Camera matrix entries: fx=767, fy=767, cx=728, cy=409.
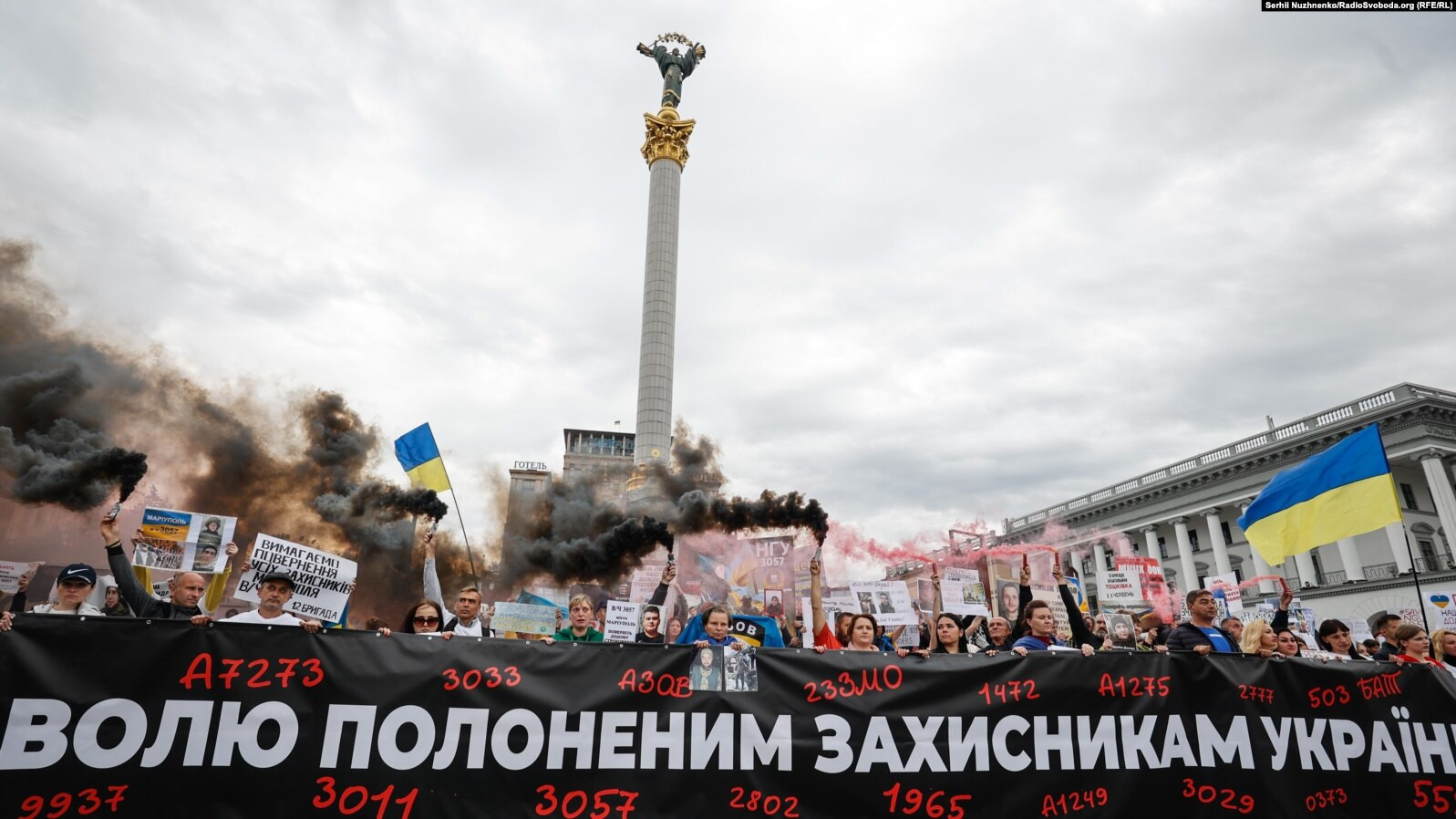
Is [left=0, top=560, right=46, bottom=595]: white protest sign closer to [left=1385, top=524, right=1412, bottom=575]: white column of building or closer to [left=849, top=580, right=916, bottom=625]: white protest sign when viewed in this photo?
[left=849, top=580, right=916, bottom=625]: white protest sign

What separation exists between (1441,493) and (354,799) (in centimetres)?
4374

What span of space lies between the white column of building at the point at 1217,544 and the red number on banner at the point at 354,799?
4598cm

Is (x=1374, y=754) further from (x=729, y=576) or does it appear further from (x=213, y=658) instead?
(x=729, y=576)

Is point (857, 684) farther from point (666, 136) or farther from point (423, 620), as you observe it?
point (666, 136)

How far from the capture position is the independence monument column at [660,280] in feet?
139

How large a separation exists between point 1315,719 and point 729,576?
24.9 meters

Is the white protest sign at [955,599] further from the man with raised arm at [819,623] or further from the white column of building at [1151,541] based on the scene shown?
the white column of building at [1151,541]

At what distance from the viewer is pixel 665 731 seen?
4492 millimetres

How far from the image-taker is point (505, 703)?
435cm

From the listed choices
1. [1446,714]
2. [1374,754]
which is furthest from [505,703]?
[1446,714]

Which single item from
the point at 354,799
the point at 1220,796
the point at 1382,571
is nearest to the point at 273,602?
the point at 354,799

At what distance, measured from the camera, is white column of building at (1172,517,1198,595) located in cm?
4238

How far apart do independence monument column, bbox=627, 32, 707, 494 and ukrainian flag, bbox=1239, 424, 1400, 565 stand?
34479mm

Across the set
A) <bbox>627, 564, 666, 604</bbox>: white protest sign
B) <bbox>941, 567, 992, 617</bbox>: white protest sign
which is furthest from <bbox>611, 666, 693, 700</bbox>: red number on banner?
<bbox>627, 564, 666, 604</bbox>: white protest sign
